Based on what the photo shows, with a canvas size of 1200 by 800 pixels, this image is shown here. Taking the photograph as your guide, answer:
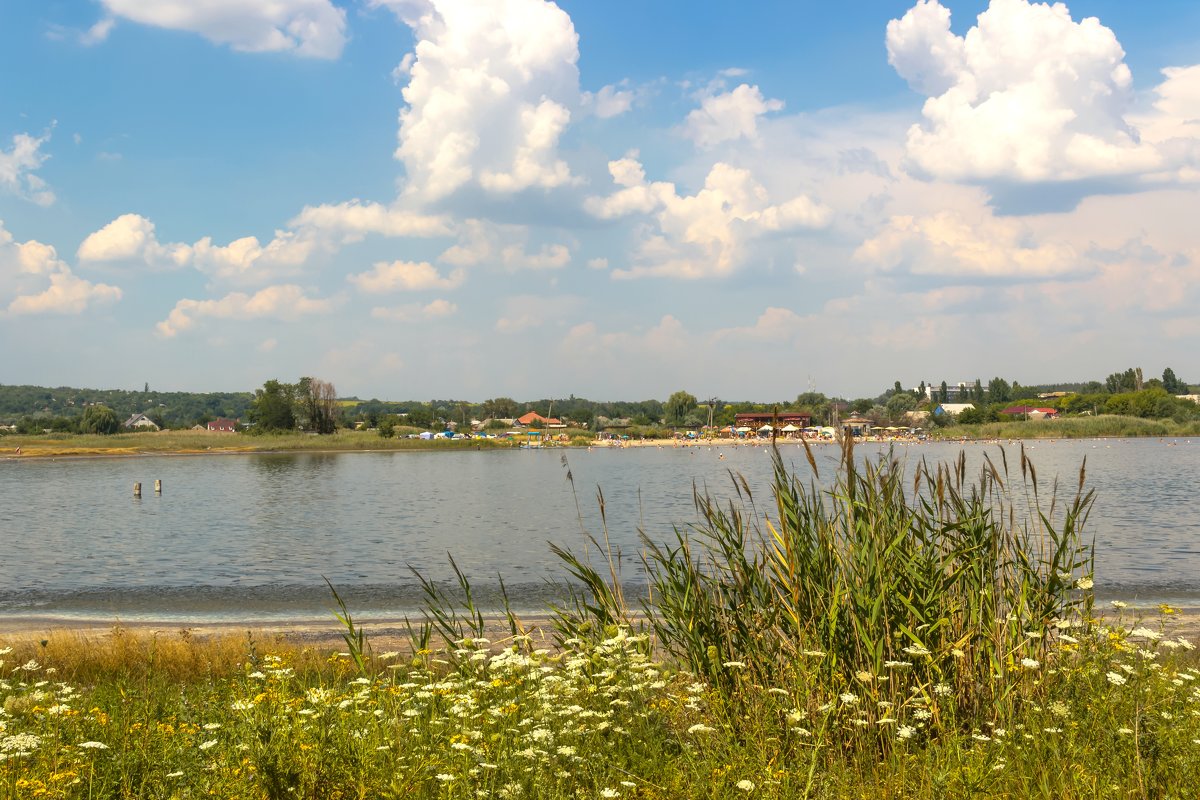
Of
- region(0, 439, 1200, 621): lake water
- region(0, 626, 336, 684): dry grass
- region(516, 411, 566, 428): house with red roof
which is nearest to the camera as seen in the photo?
region(516, 411, 566, 428): house with red roof

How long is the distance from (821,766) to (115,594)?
26.6 meters

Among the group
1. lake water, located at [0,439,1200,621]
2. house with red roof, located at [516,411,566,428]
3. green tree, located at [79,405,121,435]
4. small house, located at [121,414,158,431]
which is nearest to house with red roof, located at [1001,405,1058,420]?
lake water, located at [0,439,1200,621]

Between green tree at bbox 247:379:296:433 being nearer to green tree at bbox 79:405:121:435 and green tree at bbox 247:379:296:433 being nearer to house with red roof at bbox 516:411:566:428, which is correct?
green tree at bbox 79:405:121:435

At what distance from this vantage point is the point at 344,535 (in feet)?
139

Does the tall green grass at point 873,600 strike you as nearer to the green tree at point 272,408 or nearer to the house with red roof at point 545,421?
the house with red roof at point 545,421

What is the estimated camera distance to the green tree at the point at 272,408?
153750mm

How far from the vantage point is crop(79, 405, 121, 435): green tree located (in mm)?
148625

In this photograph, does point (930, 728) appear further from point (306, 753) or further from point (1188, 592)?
point (1188, 592)

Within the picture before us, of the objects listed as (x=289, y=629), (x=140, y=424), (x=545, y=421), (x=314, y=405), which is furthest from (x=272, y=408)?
(x=545, y=421)

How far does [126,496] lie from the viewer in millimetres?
65938

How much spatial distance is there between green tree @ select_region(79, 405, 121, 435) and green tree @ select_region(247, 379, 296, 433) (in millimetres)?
22210

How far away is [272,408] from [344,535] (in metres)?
121

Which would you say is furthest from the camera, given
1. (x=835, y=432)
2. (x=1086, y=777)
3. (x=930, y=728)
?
(x=835, y=432)

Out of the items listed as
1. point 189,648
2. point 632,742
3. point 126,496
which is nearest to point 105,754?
point 632,742
